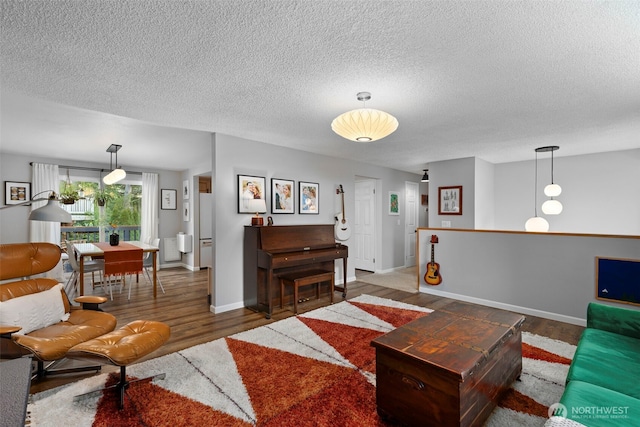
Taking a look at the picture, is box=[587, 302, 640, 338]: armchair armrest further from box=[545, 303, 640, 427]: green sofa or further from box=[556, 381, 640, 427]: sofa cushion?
box=[556, 381, 640, 427]: sofa cushion

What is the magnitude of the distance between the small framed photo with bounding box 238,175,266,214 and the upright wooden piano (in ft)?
1.04

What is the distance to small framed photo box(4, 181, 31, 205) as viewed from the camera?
5273 mm

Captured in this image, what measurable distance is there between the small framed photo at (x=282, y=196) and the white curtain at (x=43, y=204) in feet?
14.0

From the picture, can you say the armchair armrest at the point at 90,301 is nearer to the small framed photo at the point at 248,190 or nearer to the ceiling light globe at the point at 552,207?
the small framed photo at the point at 248,190

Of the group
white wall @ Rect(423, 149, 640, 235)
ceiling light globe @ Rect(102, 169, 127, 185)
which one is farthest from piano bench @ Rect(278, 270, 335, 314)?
ceiling light globe @ Rect(102, 169, 127, 185)

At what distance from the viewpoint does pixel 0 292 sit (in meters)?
2.28

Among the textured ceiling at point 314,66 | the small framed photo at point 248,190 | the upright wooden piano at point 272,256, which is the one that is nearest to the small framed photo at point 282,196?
the small framed photo at point 248,190

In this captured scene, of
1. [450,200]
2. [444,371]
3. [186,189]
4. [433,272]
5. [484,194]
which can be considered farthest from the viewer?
[186,189]

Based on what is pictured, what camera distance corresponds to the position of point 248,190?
14.0 feet

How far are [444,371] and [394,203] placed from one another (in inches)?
219

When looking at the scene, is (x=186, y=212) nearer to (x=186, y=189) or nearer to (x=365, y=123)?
(x=186, y=189)

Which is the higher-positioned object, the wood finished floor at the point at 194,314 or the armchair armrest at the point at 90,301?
the armchair armrest at the point at 90,301

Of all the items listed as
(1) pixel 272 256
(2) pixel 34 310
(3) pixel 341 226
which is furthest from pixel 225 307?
(3) pixel 341 226

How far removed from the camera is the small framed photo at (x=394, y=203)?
6.81 meters
